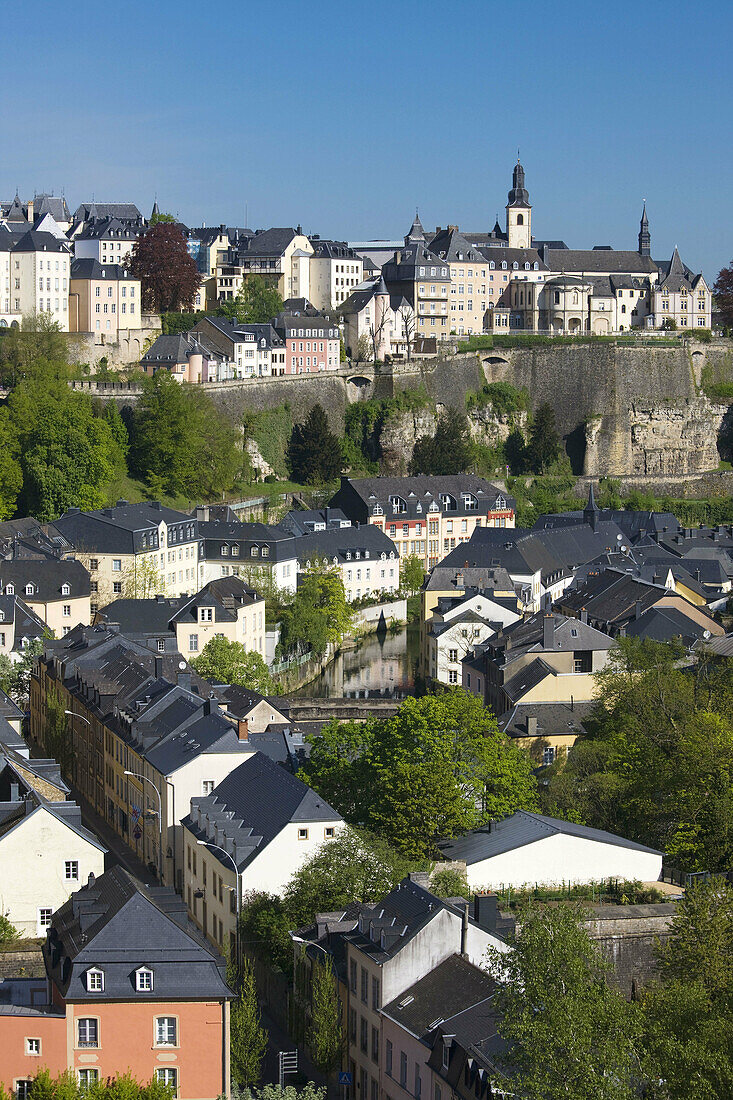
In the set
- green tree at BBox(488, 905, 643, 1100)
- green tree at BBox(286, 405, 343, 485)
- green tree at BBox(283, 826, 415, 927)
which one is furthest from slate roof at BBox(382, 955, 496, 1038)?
green tree at BBox(286, 405, 343, 485)

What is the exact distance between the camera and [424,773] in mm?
33250

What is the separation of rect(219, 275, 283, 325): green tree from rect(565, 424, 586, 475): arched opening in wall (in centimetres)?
1641

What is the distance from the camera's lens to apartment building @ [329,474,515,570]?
7581 centimetres

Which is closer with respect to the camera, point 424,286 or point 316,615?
point 316,615

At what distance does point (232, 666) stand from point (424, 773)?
17.2m

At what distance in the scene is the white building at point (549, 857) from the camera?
3086 cm

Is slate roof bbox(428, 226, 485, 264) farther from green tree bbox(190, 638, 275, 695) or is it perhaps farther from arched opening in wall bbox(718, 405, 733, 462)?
green tree bbox(190, 638, 275, 695)

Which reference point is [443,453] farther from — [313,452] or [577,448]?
[577,448]

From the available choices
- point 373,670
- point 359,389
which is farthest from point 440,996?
point 359,389

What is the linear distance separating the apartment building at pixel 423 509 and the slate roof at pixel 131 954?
1990 inches

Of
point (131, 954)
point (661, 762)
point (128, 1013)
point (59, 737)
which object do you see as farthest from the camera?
point (59, 737)

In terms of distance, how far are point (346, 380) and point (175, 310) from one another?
9368mm

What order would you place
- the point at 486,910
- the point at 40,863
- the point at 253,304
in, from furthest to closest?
the point at 253,304 < the point at 40,863 < the point at 486,910

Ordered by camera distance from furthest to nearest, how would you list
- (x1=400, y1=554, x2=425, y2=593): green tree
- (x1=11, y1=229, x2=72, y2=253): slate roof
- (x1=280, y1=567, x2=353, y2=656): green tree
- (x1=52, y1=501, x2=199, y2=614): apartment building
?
(x1=11, y1=229, x2=72, y2=253): slate roof → (x1=400, y1=554, x2=425, y2=593): green tree → (x1=52, y1=501, x2=199, y2=614): apartment building → (x1=280, y1=567, x2=353, y2=656): green tree
